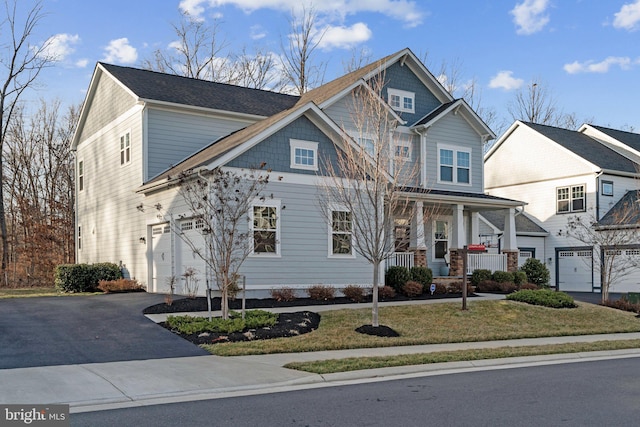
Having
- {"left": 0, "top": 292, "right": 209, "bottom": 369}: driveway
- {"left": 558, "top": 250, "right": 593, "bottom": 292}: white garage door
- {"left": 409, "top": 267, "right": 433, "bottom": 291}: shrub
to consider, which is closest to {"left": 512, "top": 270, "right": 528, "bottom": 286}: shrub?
{"left": 409, "top": 267, "right": 433, "bottom": 291}: shrub

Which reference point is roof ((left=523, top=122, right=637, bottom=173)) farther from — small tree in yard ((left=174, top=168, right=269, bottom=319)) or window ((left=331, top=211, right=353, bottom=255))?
small tree in yard ((left=174, top=168, right=269, bottom=319))

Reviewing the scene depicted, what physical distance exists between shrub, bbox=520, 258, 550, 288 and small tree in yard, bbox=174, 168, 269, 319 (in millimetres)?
14538

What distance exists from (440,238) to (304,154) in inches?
372

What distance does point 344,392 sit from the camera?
9125 millimetres

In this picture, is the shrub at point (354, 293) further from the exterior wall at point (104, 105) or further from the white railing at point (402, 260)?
the exterior wall at point (104, 105)

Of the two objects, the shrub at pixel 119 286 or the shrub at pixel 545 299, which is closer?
the shrub at pixel 545 299

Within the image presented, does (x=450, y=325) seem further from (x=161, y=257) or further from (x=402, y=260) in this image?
(x=161, y=257)

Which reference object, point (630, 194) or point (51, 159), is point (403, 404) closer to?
point (630, 194)

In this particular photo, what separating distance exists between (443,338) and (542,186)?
23658mm

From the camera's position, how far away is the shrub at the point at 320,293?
19281 mm

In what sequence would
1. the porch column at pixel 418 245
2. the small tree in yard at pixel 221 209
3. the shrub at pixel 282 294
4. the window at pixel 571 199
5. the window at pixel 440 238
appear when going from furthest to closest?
the window at pixel 571 199 < the window at pixel 440 238 < the porch column at pixel 418 245 < the shrub at pixel 282 294 < the small tree in yard at pixel 221 209

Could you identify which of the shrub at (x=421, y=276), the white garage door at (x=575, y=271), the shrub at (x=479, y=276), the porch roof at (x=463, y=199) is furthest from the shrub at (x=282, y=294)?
the white garage door at (x=575, y=271)

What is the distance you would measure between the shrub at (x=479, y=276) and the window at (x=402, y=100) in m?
7.25

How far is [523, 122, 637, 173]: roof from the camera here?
1324 inches
